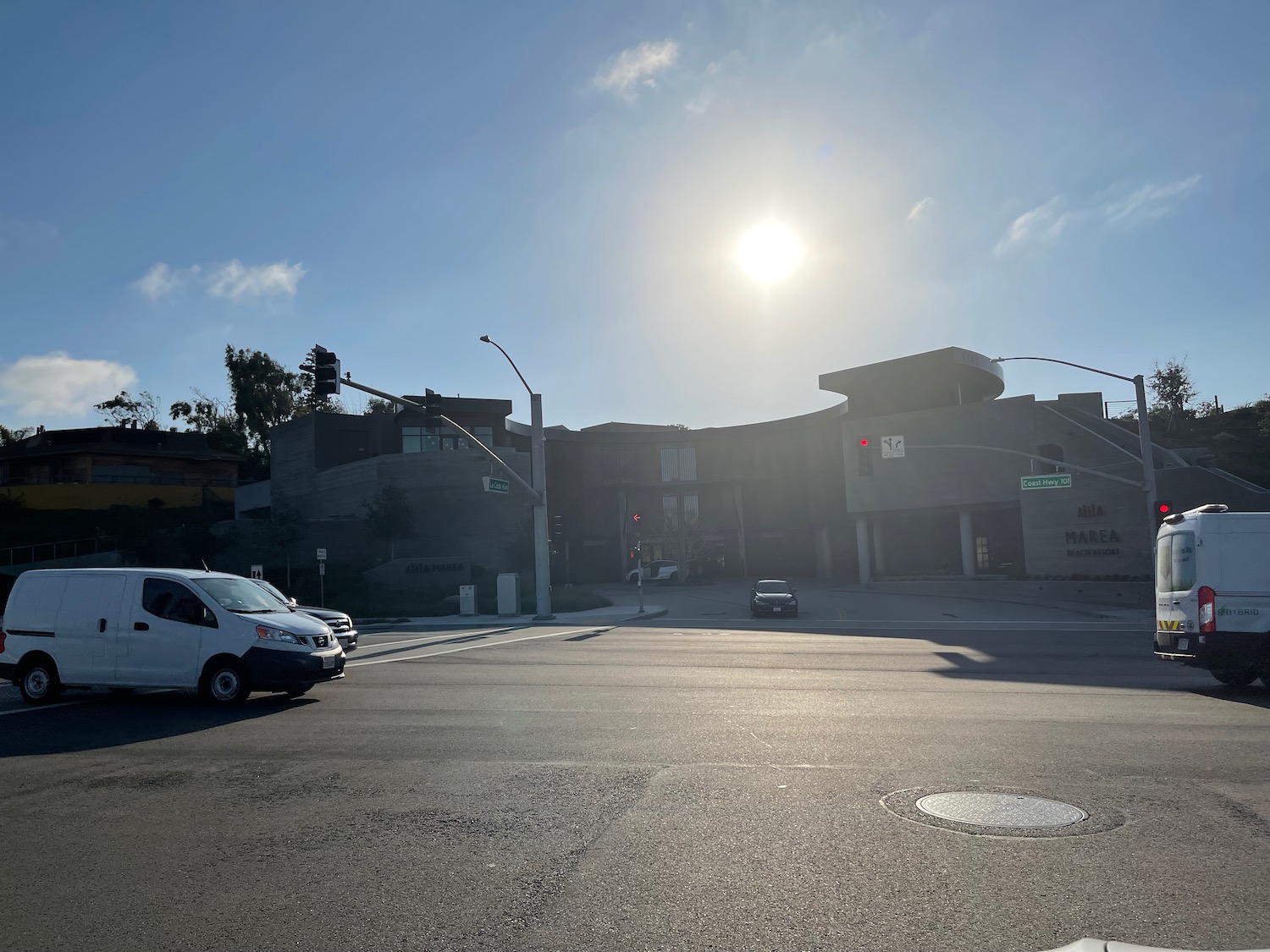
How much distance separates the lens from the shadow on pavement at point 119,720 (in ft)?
31.3

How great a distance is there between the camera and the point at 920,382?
54.2 m

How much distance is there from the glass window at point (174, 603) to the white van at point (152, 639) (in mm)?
11

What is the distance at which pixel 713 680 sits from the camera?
47.4 feet

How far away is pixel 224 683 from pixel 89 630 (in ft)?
6.58

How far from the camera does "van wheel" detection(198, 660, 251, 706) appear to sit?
38.7 ft

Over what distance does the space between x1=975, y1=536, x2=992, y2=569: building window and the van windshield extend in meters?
47.7

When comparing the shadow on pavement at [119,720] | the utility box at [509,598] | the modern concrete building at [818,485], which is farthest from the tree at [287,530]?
the shadow on pavement at [119,720]

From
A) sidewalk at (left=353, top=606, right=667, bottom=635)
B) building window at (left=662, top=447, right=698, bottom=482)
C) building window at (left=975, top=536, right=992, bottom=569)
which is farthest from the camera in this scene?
building window at (left=662, top=447, right=698, bottom=482)

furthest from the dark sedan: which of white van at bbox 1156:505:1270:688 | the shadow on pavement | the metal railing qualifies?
the metal railing

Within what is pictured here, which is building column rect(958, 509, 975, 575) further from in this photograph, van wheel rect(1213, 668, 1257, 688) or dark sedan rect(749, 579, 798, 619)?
van wheel rect(1213, 668, 1257, 688)

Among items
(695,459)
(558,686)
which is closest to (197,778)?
(558,686)

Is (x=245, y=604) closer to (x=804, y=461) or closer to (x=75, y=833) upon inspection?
(x=75, y=833)

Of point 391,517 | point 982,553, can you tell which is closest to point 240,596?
point 391,517

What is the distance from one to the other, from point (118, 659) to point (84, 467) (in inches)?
2338
